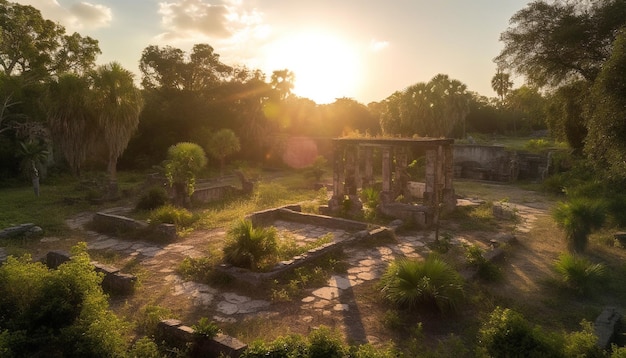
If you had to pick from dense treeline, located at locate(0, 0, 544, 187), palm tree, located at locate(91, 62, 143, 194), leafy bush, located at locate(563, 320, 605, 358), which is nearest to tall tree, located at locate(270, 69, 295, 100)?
dense treeline, located at locate(0, 0, 544, 187)

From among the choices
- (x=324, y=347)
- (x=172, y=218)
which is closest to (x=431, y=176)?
(x=172, y=218)

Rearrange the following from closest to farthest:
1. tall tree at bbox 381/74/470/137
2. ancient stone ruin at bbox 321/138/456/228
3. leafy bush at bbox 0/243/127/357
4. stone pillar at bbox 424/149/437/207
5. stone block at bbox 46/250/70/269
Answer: leafy bush at bbox 0/243/127/357, stone block at bbox 46/250/70/269, ancient stone ruin at bbox 321/138/456/228, stone pillar at bbox 424/149/437/207, tall tree at bbox 381/74/470/137

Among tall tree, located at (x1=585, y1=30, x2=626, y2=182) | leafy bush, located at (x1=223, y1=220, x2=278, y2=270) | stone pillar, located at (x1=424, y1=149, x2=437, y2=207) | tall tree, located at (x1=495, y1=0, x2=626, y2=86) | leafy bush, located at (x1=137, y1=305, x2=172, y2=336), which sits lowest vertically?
leafy bush, located at (x1=137, y1=305, x2=172, y2=336)

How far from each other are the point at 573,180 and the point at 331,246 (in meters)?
16.9

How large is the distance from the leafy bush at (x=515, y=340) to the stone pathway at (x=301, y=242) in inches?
70.9

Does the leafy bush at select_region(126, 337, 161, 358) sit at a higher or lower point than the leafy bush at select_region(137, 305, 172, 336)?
higher

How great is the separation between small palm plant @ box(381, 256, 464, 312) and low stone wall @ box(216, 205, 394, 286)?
216 centimetres

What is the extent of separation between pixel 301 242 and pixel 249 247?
2885 millimetres

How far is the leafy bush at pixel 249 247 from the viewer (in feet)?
27.3

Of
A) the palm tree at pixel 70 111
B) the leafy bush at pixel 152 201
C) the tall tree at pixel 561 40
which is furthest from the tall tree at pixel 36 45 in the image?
the tall tree at pixel 561 40

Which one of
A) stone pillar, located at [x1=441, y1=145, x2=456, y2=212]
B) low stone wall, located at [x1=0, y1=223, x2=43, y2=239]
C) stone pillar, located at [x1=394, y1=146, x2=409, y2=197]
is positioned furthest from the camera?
stone pillar, located at [x1=394, y1=146, x2=409, y2=197]

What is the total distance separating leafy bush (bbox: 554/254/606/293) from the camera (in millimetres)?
7703

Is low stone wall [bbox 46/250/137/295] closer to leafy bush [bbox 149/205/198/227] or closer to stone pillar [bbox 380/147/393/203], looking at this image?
leafy bush [bbox 149/205/198/227]

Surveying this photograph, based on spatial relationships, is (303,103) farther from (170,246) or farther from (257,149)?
(170,246)
